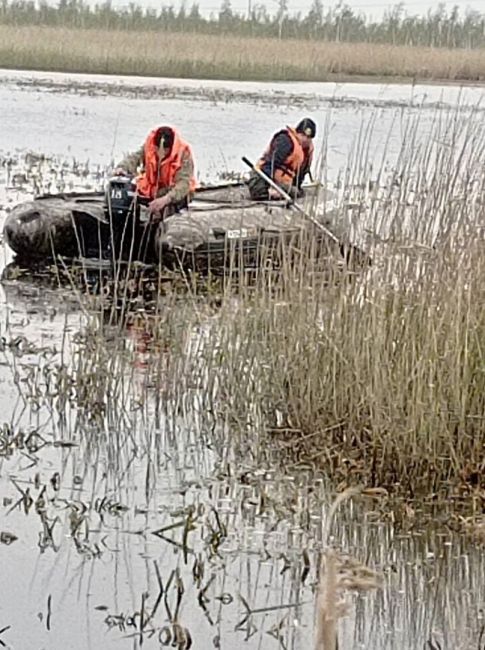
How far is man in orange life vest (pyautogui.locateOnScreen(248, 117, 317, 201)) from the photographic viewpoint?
1142 cm

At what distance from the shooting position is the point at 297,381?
20.9 feet

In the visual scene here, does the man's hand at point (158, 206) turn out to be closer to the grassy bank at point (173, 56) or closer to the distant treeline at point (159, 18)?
the grassy bank at point (173, 56)

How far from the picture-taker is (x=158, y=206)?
10805mm

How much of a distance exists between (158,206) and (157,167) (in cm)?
36

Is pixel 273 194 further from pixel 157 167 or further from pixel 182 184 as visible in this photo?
pixel 157 167

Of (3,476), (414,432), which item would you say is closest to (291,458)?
(414,432)

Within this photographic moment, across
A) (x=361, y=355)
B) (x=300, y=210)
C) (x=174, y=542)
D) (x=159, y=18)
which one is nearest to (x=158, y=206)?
(x=300, y=210)

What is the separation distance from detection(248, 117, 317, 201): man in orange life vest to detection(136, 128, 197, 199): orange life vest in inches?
25.9

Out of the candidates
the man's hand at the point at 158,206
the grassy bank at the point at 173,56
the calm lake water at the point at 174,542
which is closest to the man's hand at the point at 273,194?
the man's hand at the point at 158,206

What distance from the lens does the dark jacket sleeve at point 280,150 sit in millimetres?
11405

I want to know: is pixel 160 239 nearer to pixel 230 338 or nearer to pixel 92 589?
pixel 230 338

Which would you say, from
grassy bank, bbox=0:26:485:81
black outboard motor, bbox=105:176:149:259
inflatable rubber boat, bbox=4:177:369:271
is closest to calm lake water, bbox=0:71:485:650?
black outboard motor, bbox=105:176:149:259

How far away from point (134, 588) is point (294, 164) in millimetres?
7180

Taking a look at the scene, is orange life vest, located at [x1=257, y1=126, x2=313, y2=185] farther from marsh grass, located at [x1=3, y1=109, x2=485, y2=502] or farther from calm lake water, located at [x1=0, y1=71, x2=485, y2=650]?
marsh grass, located at [x1=3, y1=109, x2=485, y2=502]
